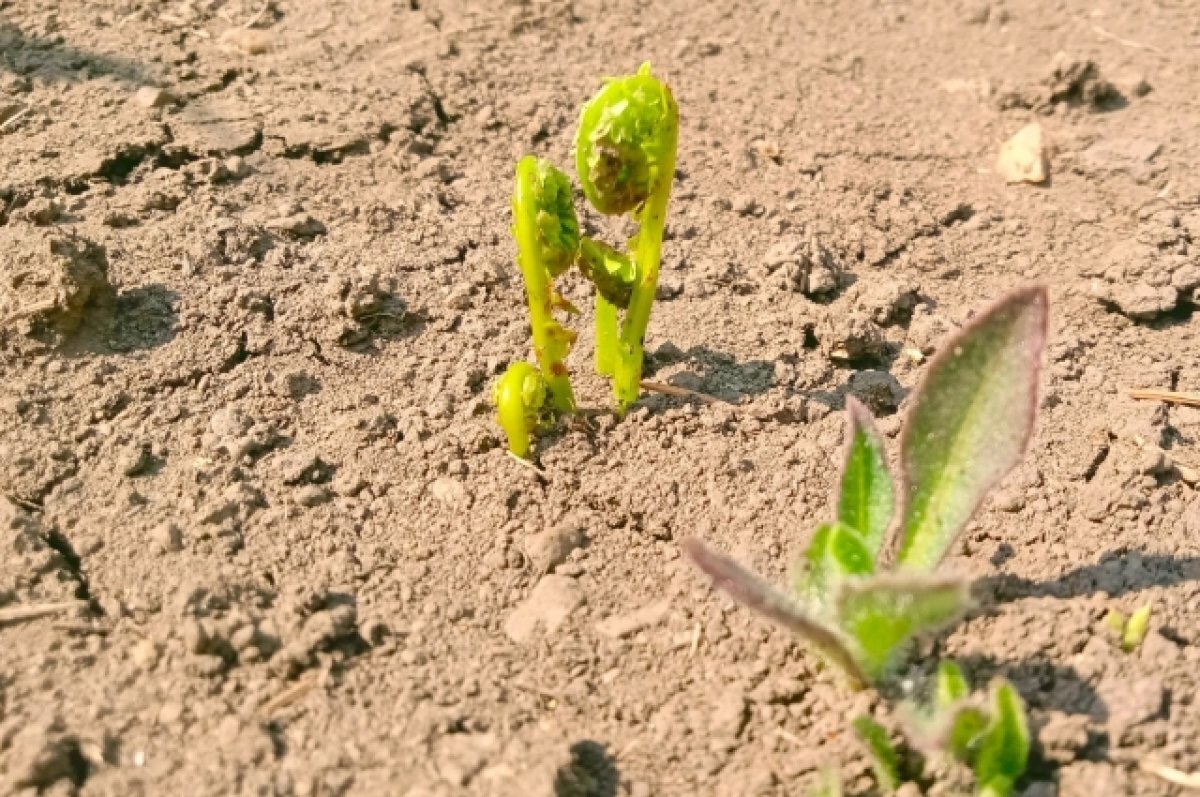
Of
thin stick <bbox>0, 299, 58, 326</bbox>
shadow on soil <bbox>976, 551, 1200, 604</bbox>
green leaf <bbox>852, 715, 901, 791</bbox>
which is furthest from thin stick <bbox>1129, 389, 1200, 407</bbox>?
thin stick <bbox>0, 299, 58, 326</bbox>

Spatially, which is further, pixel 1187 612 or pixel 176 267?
pixel 176 267

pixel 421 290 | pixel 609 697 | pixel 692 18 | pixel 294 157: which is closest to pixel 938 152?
pixel 692 18

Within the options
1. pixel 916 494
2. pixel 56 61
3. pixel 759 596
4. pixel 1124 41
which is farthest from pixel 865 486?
pixel 56 61

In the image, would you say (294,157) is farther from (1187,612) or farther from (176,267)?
(1187,612)

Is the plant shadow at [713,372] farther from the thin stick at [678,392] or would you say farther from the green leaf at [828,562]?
the green leaf at [828,562]

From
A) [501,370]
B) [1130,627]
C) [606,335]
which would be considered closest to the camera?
[1130,627]

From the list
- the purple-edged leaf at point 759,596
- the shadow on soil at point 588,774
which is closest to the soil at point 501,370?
the shadow on soil at point 588,774

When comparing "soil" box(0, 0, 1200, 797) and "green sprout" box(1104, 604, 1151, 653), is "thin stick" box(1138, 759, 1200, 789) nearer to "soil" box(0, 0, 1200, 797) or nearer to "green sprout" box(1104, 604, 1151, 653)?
"soil" box(0, 0, 1200, 797)

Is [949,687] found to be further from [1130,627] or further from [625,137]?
[625,137]
